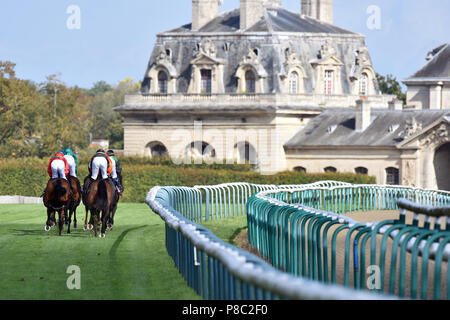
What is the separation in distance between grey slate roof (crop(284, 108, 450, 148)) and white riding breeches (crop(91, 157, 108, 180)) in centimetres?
3566

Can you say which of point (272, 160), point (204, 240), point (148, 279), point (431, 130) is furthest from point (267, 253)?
point (272, 160)

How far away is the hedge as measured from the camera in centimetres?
4575

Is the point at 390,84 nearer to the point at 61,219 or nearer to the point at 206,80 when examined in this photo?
the point at 206,80

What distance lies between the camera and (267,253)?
18.7 meters

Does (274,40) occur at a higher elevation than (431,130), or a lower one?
higher

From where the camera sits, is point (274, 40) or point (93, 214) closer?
point (93, 214)

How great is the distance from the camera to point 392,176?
56.6 metres

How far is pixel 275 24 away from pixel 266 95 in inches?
250

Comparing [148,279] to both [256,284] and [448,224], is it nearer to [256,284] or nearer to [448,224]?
[448,224]

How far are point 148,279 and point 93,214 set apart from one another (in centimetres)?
694

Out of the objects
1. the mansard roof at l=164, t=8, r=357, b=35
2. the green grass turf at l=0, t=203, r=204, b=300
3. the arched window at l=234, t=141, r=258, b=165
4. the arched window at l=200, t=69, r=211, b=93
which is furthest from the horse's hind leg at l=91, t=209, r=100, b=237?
the mansard roof at l=164, t=8, r=357, b=35

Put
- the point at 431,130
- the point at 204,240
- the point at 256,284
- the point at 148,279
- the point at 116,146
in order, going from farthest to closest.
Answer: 1. the point at 116,146
2. the point at 431,130
3. the point at 148,279
4. the point at 204,240
5. the point at 256,284

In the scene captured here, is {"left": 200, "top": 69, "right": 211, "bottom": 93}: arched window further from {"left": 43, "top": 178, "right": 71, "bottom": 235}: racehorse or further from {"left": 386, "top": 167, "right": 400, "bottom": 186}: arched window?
{"left": 43, "top": 178, "right": 71, "bottom": 235}: racehorse

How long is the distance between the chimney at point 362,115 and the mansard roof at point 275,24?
9828 mm
